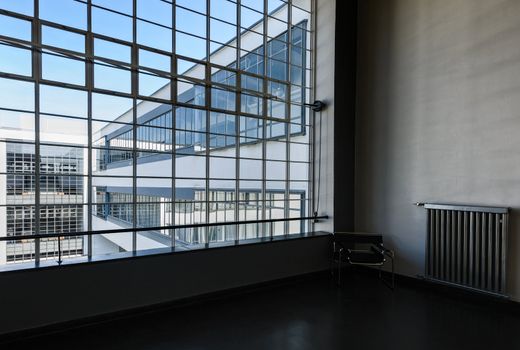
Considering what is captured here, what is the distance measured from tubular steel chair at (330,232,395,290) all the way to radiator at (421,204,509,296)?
0.56 metres

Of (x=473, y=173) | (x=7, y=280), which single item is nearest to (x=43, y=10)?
(x=7, y=280)

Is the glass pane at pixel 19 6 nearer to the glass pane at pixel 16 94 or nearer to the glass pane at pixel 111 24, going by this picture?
the glass pane at pixel 111 24

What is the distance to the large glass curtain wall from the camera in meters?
3.26

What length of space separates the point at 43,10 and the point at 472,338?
5.09 metres

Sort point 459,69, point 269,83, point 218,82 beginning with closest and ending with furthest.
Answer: point 459,69 → point 218,82 → point 269,83

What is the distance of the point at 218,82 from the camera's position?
4348mm

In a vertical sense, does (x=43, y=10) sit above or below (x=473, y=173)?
above

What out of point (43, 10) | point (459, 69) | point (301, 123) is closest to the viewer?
point (43, 10)

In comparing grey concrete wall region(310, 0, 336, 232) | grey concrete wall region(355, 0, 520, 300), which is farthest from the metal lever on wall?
grey concrete wall region(355, 0, 520, 300)

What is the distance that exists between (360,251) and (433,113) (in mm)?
2043

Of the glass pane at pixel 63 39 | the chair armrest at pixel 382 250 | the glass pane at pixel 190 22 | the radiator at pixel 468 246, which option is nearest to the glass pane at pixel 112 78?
the glass pane at pixel 63 39

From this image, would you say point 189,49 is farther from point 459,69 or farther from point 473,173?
point 473,173

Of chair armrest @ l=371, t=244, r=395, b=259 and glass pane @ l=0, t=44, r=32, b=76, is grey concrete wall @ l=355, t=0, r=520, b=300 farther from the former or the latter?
glass pane @ l=0, t=44, r=32, b=76

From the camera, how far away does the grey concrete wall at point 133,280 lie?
110 inches
